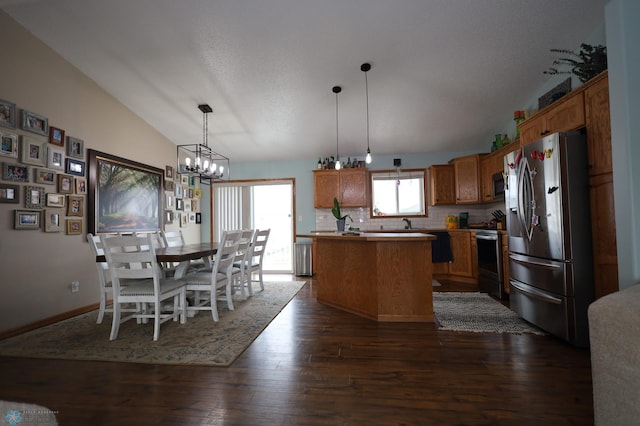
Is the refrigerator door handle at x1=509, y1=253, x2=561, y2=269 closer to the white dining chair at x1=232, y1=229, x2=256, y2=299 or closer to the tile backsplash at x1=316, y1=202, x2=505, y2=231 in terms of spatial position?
the tile backsplash at x1=316, y1=202, x2=505, y2=231

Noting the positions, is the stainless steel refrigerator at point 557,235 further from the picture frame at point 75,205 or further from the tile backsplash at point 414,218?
the picture frame at point 75,205

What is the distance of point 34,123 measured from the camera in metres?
3.16

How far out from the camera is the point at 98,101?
3977 millimetres

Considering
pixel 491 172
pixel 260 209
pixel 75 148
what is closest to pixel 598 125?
pixel 491 172

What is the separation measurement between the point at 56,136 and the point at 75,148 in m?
0.27

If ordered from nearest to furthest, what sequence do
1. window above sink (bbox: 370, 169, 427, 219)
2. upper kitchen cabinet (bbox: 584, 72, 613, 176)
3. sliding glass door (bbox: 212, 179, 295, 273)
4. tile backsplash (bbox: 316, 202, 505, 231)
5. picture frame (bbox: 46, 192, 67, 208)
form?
upper kitchen cabinet (bbox: 584, 72, 613, 176)
picture frame (bbox: 46, 192, 67, 208)
tile backsplash (bbox: 316, 202, 505, 231)
window above sink (bbox: 370, 169, 427, 219)
sliding glass door (bbox: 212, 179, 295, 273)

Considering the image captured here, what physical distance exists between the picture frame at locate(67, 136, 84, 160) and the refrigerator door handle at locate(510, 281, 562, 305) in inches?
208

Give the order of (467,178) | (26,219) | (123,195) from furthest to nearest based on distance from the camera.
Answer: (467,178), (123,195), (26,219)

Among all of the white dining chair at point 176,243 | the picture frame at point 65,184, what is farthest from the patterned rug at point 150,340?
the picture frame at point 65,184

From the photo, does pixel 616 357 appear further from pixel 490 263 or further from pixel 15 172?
pixel 15 172

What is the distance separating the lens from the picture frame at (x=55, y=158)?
3.32 m

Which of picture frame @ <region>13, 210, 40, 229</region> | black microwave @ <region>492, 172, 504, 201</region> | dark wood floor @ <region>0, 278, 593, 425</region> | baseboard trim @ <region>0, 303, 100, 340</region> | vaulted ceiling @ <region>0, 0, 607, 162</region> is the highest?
vaulted ceiling @ <region>0, 0, 607, 162</region>

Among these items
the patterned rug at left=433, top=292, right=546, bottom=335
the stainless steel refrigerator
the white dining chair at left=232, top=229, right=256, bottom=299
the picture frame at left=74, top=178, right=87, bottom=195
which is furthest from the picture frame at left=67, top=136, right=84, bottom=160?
the stainless steel refrigerator

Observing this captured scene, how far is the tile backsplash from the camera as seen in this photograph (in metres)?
5.68
